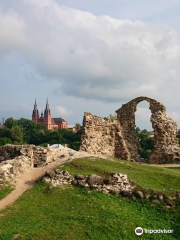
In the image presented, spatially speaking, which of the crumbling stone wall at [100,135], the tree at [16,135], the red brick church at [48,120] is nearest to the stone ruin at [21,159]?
the crumbling stone wall at [100,135]

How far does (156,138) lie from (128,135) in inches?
104

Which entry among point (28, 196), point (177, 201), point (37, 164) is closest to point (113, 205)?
point (177, 201)

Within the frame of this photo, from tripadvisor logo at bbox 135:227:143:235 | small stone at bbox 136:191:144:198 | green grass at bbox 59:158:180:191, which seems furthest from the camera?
green grass at bbox 59:158:180:191

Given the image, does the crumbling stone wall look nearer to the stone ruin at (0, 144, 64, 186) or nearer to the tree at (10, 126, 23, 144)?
the stone ruin at (0, 144, 64, 186)

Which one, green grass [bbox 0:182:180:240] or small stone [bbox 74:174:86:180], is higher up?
small stone [bbox 74:174:86:180]

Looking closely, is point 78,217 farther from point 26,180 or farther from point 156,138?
point 156,138

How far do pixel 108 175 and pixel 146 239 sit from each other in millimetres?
3813

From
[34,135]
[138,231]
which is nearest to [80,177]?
[138,231]

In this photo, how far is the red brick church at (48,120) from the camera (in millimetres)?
135750

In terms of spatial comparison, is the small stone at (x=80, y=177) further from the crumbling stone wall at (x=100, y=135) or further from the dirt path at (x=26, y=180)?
the crumbling stone wall at (x=100, y=135)

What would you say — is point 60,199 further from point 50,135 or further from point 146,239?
point 50,135

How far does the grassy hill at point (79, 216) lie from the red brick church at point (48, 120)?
408 feet

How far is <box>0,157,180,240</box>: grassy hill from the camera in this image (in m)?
8.40

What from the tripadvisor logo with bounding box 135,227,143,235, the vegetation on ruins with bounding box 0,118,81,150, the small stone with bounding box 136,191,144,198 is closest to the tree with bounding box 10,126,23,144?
the vegetation on ruins with bounding box 0,118,81,150
